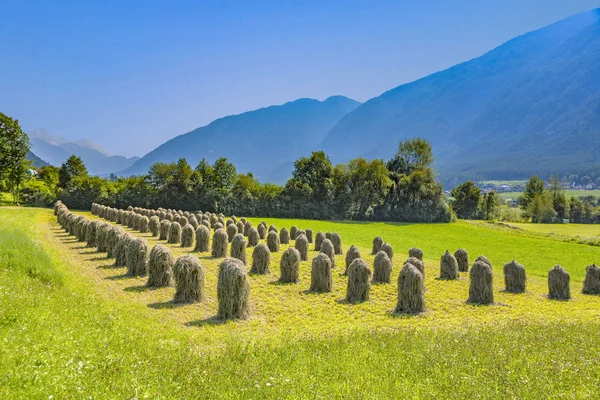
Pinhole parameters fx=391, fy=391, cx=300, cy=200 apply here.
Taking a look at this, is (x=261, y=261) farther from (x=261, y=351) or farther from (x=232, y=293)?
(x=261, y=351)

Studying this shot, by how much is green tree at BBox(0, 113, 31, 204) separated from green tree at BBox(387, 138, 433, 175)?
5756 cm

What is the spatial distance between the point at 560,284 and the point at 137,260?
20346 mm

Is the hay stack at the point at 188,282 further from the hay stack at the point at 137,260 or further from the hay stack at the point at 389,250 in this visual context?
the hay stack at the point at 389,250

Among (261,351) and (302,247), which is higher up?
(302,247)

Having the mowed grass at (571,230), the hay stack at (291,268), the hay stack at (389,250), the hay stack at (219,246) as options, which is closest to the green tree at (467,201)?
the mowed grass at (571,230)

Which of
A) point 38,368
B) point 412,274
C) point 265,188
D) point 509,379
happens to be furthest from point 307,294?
point 265,188

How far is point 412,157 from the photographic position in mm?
69688

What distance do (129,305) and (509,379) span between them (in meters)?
11.6

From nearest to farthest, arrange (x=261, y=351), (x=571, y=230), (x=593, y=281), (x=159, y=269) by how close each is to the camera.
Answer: (x=261, y=351) < (x=159, y=269) < (x=593, y=281) < (x=571, y=230)

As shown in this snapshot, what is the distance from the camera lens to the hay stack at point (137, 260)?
62.0 feet

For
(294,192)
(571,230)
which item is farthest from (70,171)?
(571,230)

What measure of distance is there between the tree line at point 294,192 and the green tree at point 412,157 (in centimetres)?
203

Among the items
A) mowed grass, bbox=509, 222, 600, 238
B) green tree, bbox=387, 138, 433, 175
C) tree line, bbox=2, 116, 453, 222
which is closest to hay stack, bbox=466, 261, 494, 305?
mowed grass, bbox=509, 222, 600, 238

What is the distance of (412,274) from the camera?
49.2 feet
